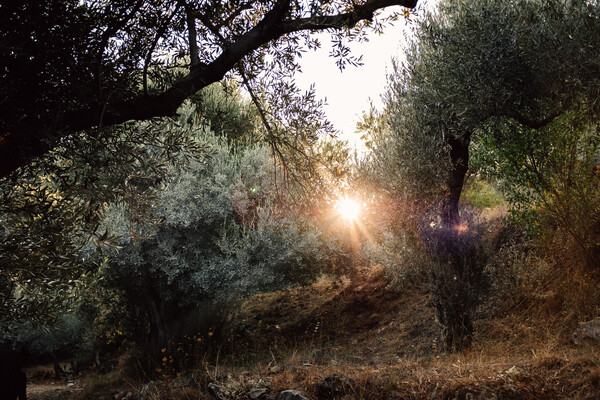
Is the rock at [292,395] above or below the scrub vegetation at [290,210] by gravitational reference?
below

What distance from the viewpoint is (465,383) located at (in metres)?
6.04

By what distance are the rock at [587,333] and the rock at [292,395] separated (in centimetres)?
462

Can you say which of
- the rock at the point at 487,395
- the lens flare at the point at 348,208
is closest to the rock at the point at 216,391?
the rock at the point at 487,395

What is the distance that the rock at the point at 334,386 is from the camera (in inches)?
258

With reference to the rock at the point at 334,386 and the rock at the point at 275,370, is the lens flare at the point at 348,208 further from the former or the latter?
the rock at the point at 334,386

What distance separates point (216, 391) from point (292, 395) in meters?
1.44

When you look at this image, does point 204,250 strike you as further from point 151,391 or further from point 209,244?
point 151,391

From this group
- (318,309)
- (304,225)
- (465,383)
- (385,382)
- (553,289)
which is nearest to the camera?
(465,383)

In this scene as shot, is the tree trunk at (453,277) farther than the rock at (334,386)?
Yes

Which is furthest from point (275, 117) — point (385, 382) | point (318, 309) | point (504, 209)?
point (504, 209)

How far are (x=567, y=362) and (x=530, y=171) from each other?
5.62 m

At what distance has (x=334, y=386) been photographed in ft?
21.7

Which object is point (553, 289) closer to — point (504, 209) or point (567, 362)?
point (567, 362)

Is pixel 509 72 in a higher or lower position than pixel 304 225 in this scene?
higher
